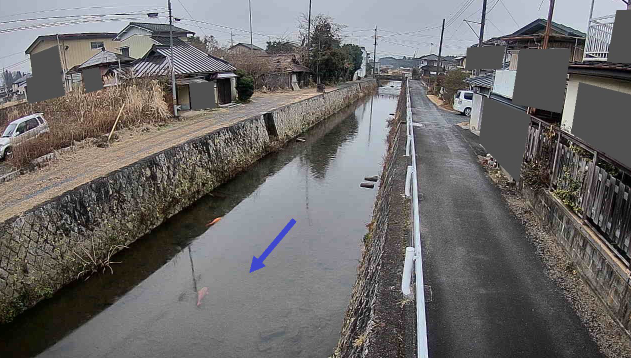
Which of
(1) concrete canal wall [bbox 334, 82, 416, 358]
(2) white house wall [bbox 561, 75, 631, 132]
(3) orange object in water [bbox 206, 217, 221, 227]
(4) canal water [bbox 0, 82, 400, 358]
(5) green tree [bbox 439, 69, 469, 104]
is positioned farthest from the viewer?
(5) green tree [bbox 439, 69, 469, 104]

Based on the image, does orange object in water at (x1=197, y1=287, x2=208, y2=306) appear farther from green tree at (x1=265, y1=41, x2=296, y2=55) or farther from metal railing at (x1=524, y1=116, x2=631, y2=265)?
green tree at (x1=265, y1=41, x2=296, y2=55)

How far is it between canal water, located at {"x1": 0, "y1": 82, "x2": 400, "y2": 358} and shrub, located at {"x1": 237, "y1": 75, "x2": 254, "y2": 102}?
49.2ft

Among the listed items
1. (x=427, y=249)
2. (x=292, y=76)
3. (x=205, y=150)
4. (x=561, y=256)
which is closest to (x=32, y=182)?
(x=205, y=150)

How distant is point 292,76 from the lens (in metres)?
41.4

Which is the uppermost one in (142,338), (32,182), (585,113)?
(585,113)

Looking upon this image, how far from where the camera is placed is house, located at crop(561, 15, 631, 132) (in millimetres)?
6066

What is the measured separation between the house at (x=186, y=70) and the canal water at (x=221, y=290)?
1016cm

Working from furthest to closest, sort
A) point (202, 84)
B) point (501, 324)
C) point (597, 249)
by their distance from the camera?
point (202, 84), point (597, 249), point (501, 324)

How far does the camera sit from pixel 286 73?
131 ft

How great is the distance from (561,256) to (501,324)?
250cm

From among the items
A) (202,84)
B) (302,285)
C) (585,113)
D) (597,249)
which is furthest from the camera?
(202,84)

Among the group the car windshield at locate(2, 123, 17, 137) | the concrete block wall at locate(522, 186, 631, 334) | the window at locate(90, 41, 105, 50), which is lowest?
the concrete block wall at locate(522, 186, 631, 334)

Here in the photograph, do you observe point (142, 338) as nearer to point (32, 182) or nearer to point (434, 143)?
point (32, 182)

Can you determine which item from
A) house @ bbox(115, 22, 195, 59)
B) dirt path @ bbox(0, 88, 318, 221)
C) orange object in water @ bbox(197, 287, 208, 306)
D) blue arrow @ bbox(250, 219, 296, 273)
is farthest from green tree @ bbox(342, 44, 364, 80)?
orange object in water @ bbox(197, 287, 208, 306)
